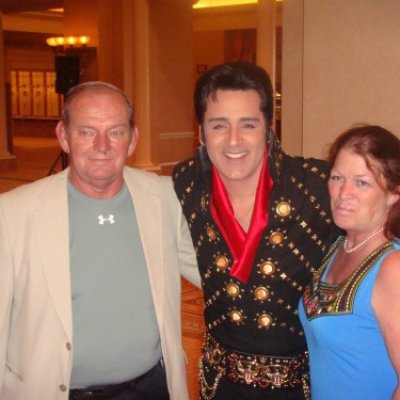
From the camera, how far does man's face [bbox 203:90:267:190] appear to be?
1955 mm

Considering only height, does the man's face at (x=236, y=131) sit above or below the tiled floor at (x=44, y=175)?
above

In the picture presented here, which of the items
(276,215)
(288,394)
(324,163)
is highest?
(324,163)

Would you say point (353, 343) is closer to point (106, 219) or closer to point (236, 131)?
point (236, 131)

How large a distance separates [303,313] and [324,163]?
1.72ft

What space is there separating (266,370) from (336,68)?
3.04 m

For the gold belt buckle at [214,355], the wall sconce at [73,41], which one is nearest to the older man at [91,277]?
the gold belt buckle at [214,355]

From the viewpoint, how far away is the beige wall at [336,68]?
4.30 m

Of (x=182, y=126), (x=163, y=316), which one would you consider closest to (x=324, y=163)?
(x=163, y=316)

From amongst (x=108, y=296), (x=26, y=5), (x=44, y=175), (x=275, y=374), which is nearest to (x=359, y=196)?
(x=275, y=374)

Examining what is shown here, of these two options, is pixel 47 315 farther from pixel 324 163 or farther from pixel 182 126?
pixel 182 126

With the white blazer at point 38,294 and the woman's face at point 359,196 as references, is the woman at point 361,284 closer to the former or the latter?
the woman's face at point 359,196

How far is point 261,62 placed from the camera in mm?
9367

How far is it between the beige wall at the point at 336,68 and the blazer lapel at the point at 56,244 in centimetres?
253

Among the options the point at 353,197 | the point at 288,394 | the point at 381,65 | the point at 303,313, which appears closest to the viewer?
the point at 353,197
